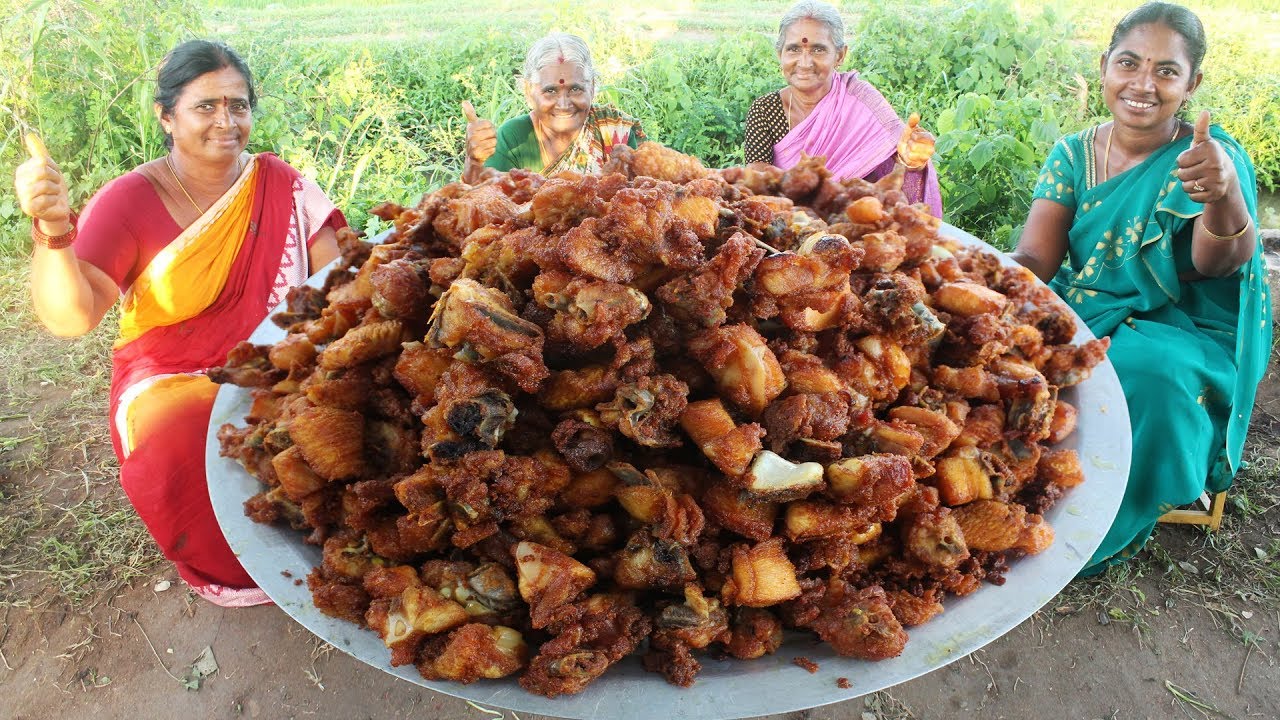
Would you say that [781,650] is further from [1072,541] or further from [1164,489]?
[1164,489]

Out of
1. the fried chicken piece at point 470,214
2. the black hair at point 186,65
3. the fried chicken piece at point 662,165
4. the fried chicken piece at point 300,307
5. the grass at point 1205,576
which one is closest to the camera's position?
the fried chicken piece at point 470,214

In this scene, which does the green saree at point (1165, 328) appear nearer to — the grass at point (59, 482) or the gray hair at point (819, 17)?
the gray hair at point (819, 17)

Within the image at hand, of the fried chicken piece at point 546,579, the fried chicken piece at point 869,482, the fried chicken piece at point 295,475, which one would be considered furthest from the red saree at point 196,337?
the fried chicken piece at point 869,482

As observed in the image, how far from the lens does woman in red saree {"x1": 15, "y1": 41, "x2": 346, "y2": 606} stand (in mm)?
2596

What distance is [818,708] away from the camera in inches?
104

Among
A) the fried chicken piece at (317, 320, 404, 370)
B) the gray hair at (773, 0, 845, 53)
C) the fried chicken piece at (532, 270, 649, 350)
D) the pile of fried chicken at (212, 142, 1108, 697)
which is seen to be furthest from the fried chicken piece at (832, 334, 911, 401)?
the gray hair at (773, 0, 845, 53)

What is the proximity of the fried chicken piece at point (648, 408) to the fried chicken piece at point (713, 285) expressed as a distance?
0.14 m

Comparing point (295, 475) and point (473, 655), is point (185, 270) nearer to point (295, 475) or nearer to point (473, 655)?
point (295, 475)

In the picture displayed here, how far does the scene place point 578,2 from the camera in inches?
334

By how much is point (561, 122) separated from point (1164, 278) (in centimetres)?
254

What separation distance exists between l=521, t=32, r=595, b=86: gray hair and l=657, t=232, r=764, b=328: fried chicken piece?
234cm

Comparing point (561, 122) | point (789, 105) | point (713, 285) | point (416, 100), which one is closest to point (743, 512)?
point (713, 285)

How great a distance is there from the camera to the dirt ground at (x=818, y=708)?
99.9 inches

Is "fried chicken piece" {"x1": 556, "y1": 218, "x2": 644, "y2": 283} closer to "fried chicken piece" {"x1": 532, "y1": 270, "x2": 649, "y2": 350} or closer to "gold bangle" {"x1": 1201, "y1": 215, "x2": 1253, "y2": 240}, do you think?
"fried chicken piece" {"x1": 532, "y1": 270, "x2": 649, "y2": 350}
